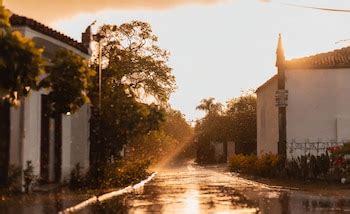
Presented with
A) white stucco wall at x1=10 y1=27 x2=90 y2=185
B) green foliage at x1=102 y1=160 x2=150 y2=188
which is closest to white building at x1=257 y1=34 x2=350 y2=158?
green foliage at x1=102 y1=160 x2=150 y2=188

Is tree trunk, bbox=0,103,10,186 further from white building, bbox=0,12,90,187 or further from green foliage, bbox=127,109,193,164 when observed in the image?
→ green foliage, bbox=127,109,193,164

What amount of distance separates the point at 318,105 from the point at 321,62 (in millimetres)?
2262

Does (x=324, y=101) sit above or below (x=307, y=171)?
above

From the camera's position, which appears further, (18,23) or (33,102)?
(33,102)

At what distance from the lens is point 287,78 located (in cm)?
3394

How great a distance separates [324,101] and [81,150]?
1401cm

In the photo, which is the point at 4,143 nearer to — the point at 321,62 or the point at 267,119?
the point at 321,62

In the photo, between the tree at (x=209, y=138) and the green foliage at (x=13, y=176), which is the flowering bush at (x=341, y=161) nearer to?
the green foliage at (x=13, y=176)

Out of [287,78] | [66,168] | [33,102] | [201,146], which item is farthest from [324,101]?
[201,146]

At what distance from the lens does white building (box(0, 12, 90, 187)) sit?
1984cm

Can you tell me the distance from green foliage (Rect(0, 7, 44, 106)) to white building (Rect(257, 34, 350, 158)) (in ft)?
71.8

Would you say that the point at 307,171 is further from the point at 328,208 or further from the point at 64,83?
the point at 64,83

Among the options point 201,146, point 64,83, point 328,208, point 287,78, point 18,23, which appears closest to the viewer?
point 328,208

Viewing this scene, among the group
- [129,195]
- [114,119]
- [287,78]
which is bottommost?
[129,195]
